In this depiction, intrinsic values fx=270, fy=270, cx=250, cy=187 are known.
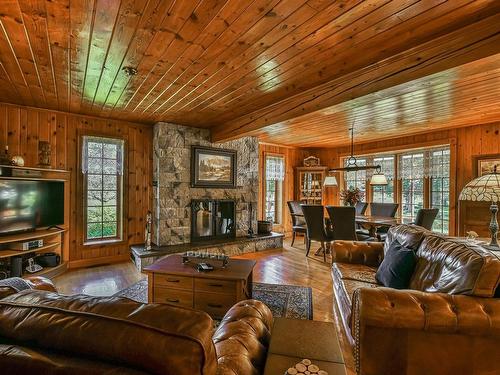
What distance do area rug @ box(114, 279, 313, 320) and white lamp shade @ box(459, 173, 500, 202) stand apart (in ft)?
6.26

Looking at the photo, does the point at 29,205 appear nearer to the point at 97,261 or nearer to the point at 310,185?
the point at 97,261

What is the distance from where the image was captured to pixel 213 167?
5.23 metres

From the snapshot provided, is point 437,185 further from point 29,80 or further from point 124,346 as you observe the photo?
point 29,80

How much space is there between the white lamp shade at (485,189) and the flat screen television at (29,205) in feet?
16.6

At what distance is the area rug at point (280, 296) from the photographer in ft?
9.27

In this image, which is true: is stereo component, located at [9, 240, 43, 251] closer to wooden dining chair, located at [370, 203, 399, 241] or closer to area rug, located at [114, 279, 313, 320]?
area rug, located at [114, 279, 313, 320]

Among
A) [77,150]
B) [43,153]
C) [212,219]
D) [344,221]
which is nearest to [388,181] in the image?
[344,221]

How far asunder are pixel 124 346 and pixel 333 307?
8.79 feet

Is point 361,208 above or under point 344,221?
above

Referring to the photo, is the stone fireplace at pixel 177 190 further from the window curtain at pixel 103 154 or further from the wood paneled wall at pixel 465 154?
the wood paneled wall at pixel 465 154

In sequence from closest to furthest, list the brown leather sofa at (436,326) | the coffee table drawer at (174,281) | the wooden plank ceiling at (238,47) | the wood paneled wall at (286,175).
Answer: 1. the brown leather sofa at (436,326)
2. the wooden plank ceiling at (238,47)
3. the coffee table drawer at (174,281)
4. the wood paneled wall at (286,175)

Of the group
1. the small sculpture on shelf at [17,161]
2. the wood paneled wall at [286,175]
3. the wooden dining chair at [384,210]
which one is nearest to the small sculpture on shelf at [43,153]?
the small sculpture on shelf at [17,161]

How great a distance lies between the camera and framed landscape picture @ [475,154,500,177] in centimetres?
458

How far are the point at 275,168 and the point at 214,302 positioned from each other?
4.71 m
